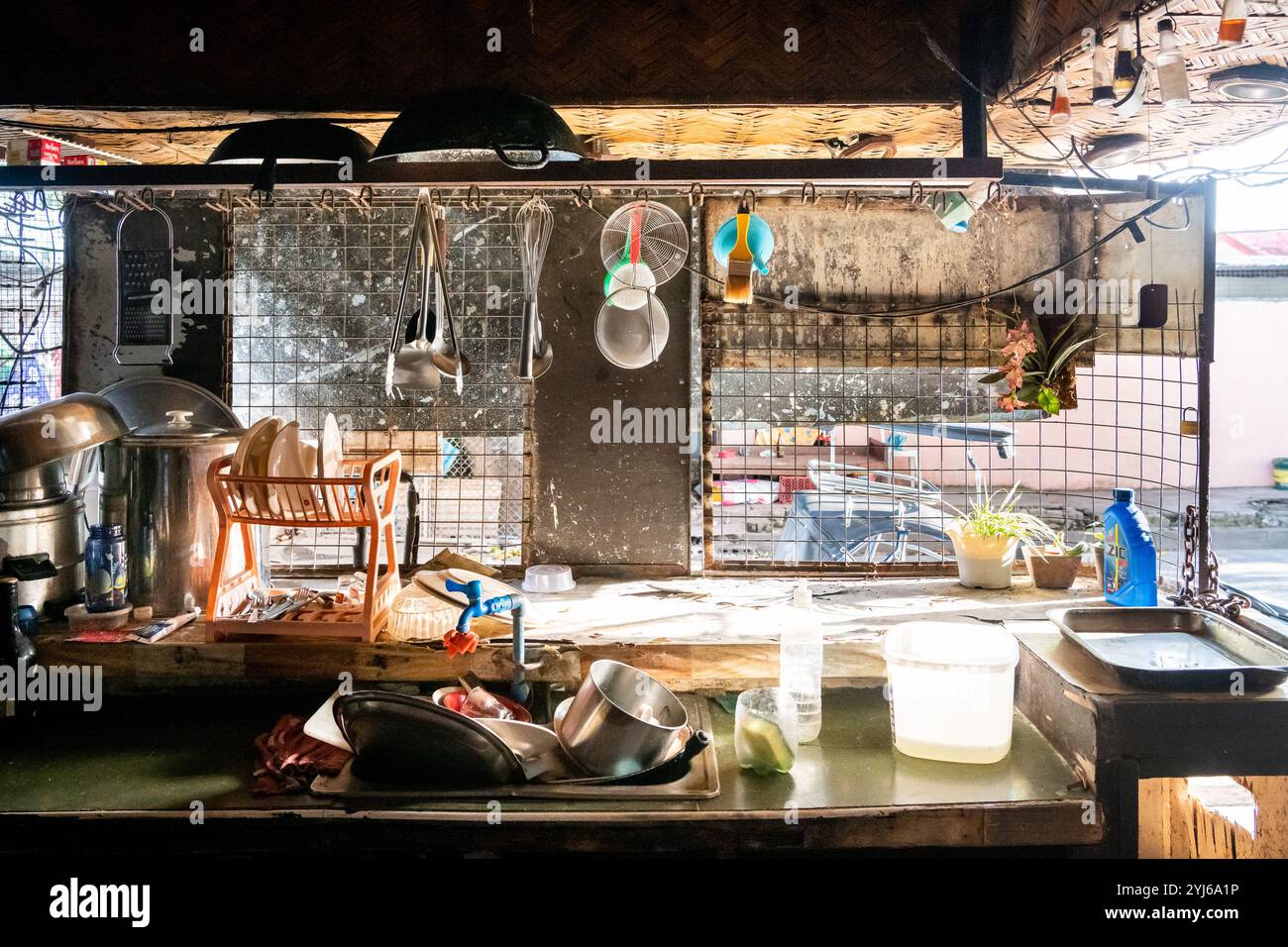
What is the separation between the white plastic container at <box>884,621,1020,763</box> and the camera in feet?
7.40

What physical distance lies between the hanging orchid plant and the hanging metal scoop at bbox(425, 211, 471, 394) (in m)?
2.09

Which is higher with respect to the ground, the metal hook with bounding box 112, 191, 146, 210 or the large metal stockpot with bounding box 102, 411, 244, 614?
the metal hook with bounding box 112, 191, 146, 210

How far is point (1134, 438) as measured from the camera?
43.7 ft

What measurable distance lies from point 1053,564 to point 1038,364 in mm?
821

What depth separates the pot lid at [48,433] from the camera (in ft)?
8.60

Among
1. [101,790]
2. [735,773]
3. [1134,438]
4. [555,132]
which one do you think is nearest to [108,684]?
[101,790]

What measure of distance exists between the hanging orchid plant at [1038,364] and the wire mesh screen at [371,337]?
77.5 inches

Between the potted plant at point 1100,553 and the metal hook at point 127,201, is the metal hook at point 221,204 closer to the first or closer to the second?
the metal hook at point 127,201

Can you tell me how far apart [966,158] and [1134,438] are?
12.7 meters

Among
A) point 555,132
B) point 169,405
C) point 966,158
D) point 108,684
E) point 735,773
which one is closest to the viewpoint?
point 555,132

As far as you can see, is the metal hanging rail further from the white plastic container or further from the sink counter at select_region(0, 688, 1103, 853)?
the sink counter at select_region(0, 688, 1103, 853)

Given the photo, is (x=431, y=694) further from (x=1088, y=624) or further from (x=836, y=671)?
(x=1088, y=624)

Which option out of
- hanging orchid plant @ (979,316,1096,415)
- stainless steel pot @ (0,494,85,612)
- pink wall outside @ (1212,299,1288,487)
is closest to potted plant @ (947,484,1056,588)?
hanging orchid plant @ (979,316,1096,415)
